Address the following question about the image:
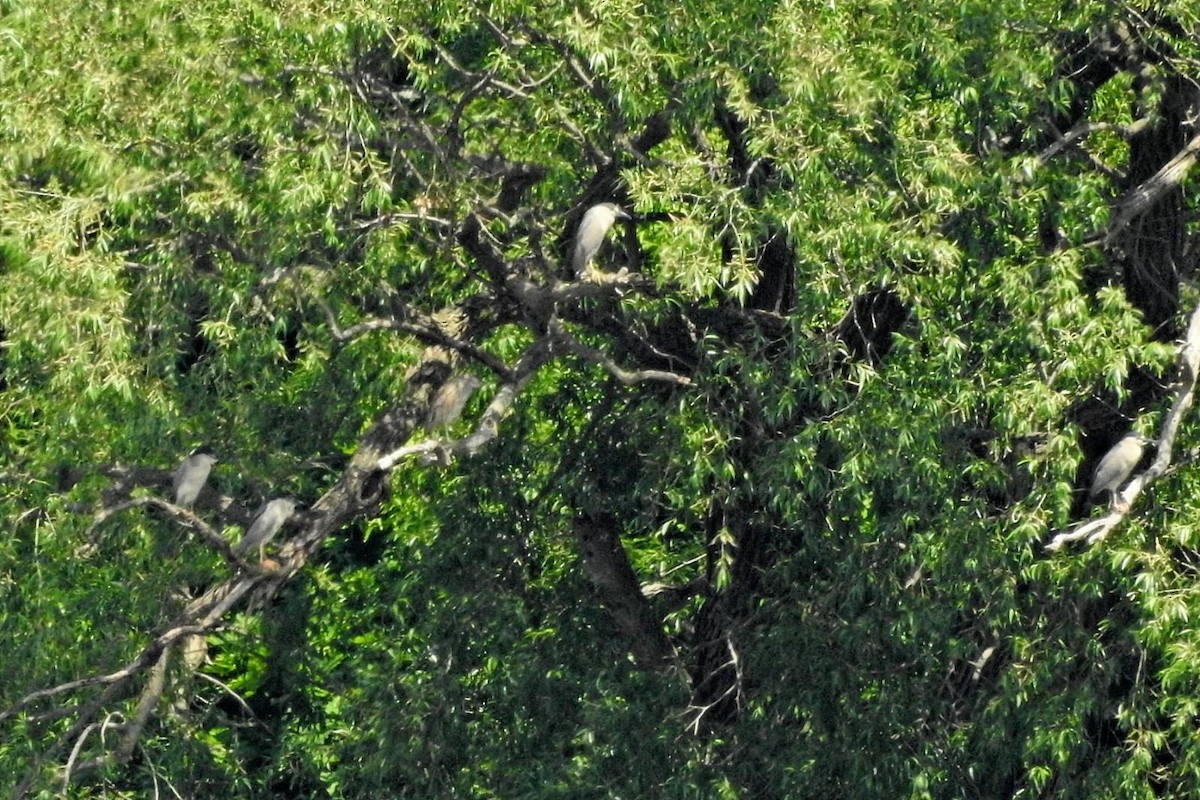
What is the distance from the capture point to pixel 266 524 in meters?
7.53

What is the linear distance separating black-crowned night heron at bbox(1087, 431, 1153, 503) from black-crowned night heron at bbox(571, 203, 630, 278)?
86.0 inches

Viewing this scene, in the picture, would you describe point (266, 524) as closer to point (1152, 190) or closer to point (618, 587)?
point (618, 587)

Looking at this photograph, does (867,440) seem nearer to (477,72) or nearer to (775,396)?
(775,396)

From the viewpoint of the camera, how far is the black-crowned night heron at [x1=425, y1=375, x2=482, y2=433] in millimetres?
7754

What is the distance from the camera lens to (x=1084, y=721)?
6.86m

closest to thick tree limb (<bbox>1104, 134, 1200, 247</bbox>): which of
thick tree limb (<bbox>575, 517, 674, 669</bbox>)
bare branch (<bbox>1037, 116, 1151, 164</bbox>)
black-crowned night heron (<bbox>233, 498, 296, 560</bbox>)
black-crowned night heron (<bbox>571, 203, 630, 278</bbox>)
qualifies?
bare branch (<bbox>1037, 116, 1151, 164</bbox>)

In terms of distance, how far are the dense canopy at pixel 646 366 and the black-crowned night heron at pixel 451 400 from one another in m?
0.03

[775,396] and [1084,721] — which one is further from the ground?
[775,396]

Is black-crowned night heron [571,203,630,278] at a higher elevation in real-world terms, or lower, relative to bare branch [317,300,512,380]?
higher

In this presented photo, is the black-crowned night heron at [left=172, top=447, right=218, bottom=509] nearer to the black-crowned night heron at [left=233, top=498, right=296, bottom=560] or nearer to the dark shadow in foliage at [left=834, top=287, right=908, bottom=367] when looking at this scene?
the black-crowned night heron at [left=233, top=498, right=296, bottom=560]

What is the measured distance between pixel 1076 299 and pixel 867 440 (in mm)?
904

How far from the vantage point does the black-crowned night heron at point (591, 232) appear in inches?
293

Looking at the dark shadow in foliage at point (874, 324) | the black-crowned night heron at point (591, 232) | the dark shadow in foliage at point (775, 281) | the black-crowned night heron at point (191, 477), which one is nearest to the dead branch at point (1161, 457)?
the dark shadow in foliage at point (874, 324)

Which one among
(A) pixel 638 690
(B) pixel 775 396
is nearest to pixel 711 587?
(A) pixel 638 690
